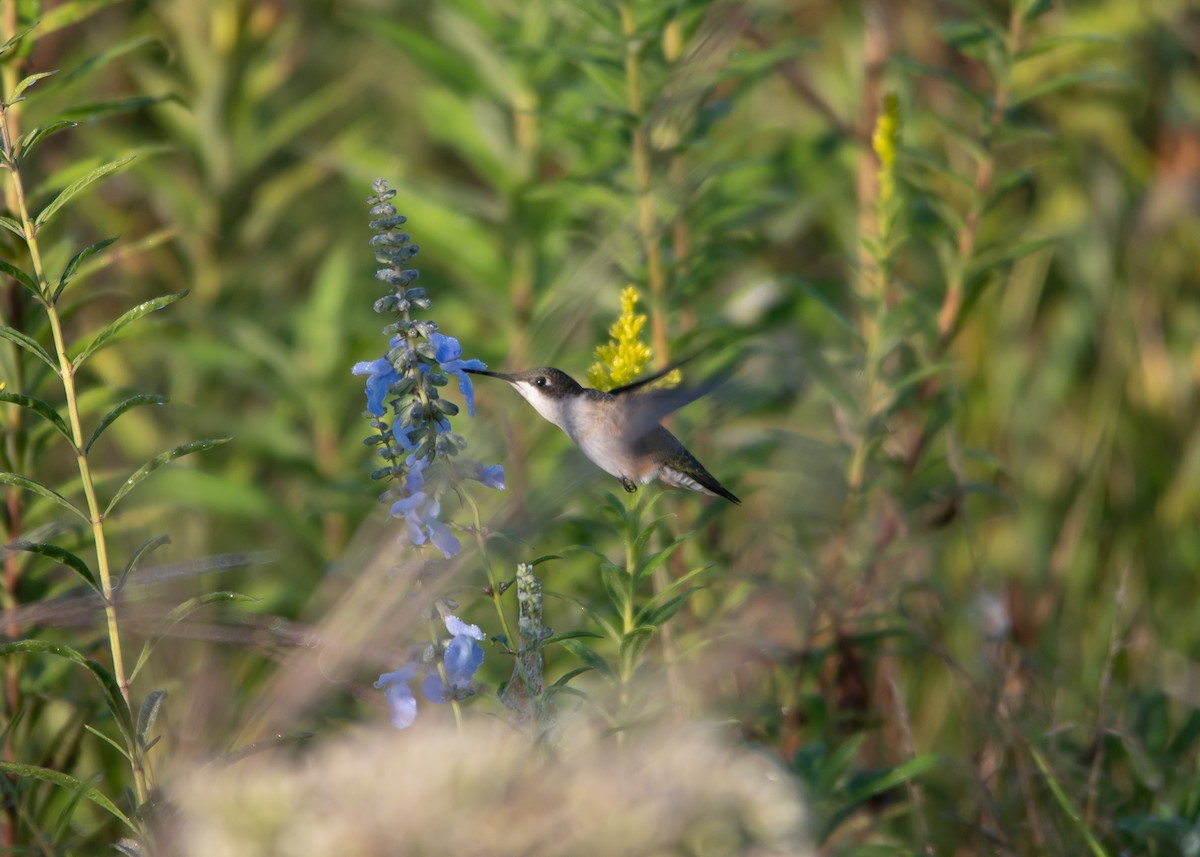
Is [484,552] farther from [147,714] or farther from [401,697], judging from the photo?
[147,714]

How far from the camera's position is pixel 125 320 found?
A: 1.55m

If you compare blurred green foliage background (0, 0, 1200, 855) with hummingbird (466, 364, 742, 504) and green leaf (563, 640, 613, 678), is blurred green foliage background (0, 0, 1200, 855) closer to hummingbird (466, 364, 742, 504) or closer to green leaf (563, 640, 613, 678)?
hummingbird (466, 364, 742, 504)

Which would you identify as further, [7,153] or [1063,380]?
[1063,380]

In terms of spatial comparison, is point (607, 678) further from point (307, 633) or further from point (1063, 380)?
point (1063, 380)

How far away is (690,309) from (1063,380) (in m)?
1.53

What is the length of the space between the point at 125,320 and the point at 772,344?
1557 millimetres

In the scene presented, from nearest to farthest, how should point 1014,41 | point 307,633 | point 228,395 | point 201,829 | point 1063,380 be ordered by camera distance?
point 201,829 → point 307,633 → point 1014,41 → point 1063,380 → point 228,395

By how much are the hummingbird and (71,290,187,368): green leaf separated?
599 mm

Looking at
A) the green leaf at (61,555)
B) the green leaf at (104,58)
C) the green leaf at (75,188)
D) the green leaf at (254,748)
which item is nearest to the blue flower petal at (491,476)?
→ the green leaf at (254,748)

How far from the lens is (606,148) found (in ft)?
10.2

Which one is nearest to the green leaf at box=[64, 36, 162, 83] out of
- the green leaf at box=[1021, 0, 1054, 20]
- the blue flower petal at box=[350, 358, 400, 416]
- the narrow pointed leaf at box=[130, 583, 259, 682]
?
the blue flower petal at box=[350, 358, 400, 416]

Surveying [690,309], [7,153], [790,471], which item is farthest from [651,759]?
[690,309]

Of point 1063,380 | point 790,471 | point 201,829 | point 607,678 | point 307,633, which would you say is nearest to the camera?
point 201,829

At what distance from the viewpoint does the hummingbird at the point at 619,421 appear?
6.62ft
